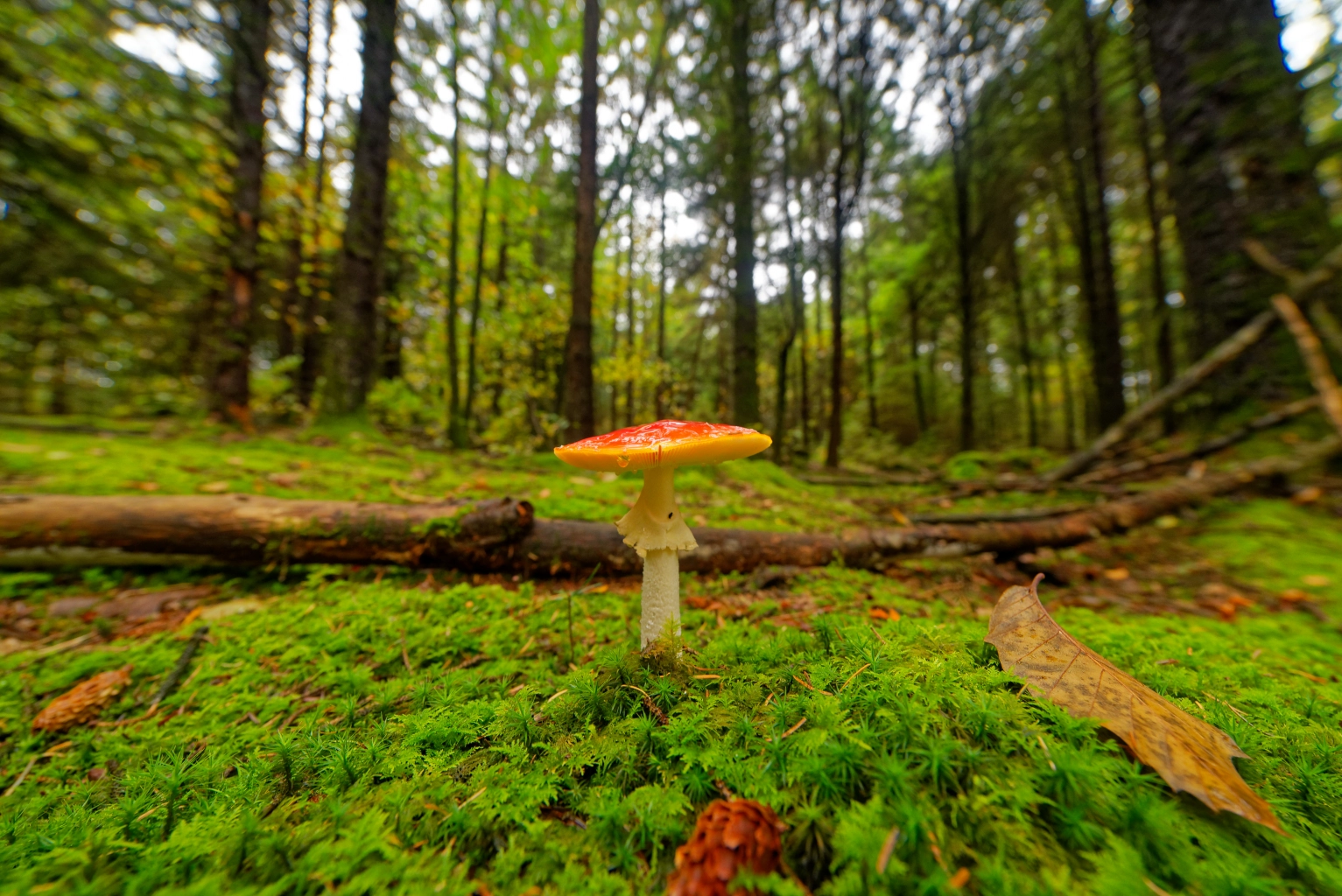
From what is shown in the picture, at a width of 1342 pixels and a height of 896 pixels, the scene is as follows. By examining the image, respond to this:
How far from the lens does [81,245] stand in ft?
18.4

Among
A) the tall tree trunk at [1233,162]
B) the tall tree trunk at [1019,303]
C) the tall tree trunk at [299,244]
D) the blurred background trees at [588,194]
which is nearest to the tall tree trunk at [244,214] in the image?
the blurred background trees at [588,194]

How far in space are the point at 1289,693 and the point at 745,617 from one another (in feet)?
6.16

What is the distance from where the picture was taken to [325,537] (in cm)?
271

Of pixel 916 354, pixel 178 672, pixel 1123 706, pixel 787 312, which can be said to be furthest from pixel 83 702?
pixel 916 354

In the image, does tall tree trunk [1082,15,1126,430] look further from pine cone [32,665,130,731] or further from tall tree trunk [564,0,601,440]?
pine cone [32,665,130,731]

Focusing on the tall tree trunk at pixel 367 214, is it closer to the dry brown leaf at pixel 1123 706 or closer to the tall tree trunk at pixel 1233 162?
the dry brown leaf at pixel 1123 706

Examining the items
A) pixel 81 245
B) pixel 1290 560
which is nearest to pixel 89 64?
pixel 81 245

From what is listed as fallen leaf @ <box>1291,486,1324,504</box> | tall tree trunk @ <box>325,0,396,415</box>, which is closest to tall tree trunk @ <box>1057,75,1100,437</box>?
fallen leaf @ <box>1291,486,1324,504</box>

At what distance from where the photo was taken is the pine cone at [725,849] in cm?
84

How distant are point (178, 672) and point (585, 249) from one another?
562 centimetres

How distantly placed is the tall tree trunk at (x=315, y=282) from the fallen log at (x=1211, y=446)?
10799 mm

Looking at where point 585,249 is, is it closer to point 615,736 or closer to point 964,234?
point 615,736

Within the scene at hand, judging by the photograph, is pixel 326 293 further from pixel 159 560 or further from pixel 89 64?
pixel 159 560

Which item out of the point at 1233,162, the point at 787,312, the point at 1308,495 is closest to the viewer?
the point at 1308,495
